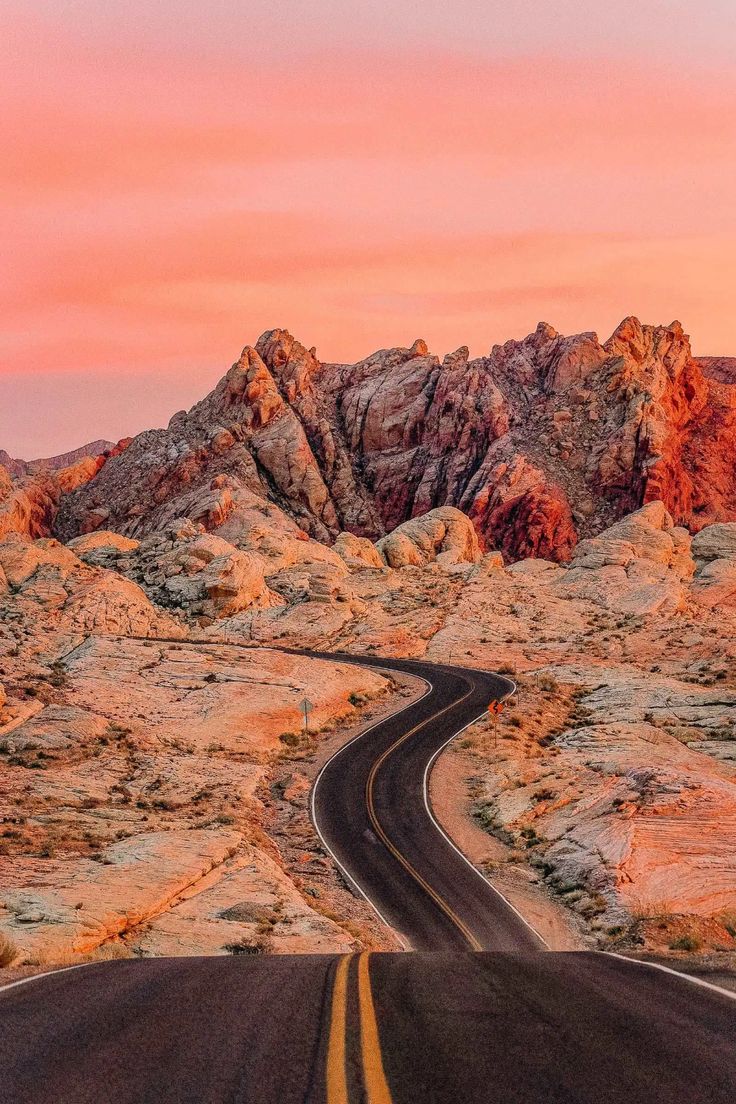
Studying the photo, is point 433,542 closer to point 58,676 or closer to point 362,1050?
point 58,676

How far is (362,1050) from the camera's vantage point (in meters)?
7.04

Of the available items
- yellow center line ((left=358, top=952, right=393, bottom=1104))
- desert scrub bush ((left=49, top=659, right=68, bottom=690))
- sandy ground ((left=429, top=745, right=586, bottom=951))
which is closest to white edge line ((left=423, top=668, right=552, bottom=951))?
sandy ground ((left=429, top=745, right=586, bottom=951))

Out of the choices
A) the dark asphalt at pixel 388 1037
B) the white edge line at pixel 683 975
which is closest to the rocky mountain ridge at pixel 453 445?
the white edge line at pixel 683 975

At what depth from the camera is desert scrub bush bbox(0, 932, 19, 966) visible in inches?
511

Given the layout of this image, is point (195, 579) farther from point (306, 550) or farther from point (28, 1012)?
point (28, 1012)

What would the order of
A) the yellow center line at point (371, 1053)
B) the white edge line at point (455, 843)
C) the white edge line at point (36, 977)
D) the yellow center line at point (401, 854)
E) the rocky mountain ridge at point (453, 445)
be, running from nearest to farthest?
the yellow center line at point (371, 1053), the white edge line at point (36, 977), the yellow center line at point (401, 854), the white edge line at point (455, 843), the rocky mountain ridge at point (453, 445)

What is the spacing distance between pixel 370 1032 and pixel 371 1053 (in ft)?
2.30

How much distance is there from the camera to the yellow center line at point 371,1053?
236 inches

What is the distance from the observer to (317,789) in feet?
126

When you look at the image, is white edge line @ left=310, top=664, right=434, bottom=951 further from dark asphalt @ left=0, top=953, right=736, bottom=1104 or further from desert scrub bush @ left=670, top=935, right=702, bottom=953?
dark asphalt @ left=0, top=953, right=736, bottom=1104

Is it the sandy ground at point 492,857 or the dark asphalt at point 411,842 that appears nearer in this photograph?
the dark asphalt at point 411,842

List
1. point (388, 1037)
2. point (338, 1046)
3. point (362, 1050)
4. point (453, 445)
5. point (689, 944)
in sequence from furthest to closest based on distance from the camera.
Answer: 1. point (453, 445)
2. point (689, 944)
3. point (388, 1037)
4. point (338, 1046)
5. point (362, 1050)

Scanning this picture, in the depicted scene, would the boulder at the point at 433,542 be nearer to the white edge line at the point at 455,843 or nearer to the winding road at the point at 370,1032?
the white edge line at the point at 455,843

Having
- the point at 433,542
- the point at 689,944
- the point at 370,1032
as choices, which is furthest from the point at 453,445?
the point at 370,1032
